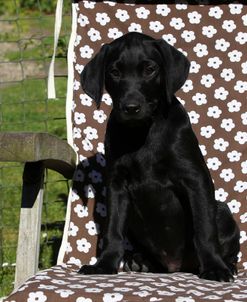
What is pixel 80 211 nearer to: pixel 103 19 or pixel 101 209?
pixel 101 209

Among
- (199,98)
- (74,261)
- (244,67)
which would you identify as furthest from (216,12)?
(74,261)

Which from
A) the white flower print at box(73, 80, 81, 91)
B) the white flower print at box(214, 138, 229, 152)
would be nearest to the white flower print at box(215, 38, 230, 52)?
the white flower print at box(214, 138, 229, 152)

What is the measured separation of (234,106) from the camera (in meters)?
Result: 4.19

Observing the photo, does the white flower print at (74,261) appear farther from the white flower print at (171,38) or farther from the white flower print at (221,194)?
the white flower print at (171,38)

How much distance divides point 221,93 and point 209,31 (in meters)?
0.32

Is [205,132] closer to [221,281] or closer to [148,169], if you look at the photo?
[148,169]

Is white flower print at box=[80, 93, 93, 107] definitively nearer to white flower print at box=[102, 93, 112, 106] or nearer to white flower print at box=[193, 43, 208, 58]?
white flower print at box=[102, 93, 112, 106]

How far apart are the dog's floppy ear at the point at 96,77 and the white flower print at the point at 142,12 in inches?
30.8

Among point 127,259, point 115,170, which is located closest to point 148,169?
point 115,170

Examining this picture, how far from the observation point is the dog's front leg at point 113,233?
345cm

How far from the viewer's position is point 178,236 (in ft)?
12.0

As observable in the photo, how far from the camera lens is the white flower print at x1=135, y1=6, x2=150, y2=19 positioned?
169 inches

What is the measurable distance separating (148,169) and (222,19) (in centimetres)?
110

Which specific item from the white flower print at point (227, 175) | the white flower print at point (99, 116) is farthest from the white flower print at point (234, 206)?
the white flower print at point (99, 116)
